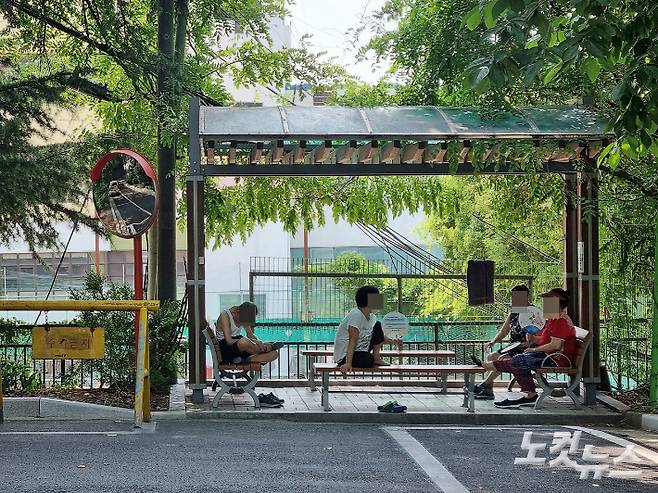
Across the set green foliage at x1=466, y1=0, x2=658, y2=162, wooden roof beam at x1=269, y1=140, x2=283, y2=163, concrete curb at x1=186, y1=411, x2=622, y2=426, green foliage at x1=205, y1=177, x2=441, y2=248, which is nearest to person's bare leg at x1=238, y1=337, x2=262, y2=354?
concrete curb at x1=186, y1=411, x2=622, y2=426

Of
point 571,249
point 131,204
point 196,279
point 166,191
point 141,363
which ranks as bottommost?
point 141,363

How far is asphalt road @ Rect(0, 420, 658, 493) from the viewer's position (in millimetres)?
7438

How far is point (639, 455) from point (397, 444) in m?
2.34

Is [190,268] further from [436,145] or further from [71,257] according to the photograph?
[71,257]

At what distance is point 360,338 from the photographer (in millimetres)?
12031

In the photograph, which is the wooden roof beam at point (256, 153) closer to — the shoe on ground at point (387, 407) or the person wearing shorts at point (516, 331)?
the shoe on ground at point (387, 407)

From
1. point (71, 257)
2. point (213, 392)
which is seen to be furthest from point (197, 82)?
point (71, 257)

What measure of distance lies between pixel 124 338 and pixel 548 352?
538 cm

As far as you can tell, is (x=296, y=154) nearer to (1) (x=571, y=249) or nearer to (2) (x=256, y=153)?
(2) (x=256, y=153)

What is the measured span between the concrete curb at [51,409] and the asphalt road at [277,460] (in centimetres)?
40

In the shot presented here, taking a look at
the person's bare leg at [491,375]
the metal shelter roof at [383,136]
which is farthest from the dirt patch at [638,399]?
the metal shelter roof at [383,136]

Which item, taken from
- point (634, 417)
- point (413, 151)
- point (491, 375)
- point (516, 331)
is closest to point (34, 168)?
point (413, 151)

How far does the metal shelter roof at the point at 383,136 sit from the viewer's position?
1190 centimetres

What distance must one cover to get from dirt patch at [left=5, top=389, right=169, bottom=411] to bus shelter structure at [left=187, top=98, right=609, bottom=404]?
53 centimetres
